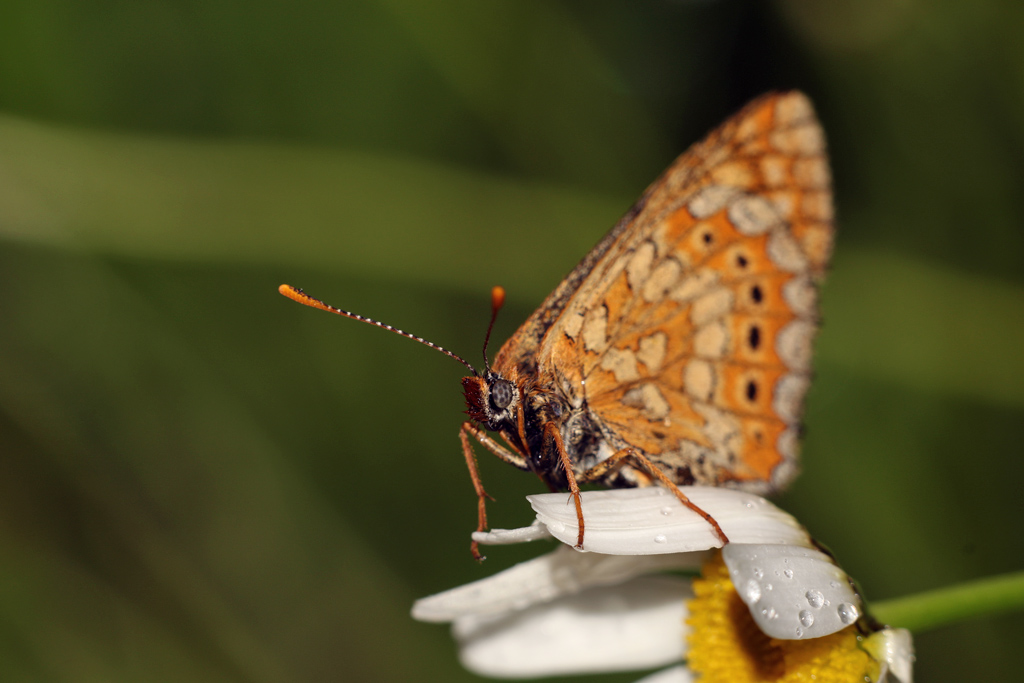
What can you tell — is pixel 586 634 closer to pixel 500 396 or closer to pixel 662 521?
pixel 662 521

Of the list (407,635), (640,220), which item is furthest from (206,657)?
(640,220)

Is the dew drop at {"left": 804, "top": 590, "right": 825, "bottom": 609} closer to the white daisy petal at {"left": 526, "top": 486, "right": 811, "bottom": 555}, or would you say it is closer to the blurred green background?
the white daisy petal at {"left": 526, "top": 486, "right": 811, "bottom": 555}

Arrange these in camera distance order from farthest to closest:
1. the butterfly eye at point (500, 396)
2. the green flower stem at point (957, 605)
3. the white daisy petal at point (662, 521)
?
the butterfly eye at point (500, 396) < the white daisy petal at point (662, 521) < the green flower stem at point (957, 605)

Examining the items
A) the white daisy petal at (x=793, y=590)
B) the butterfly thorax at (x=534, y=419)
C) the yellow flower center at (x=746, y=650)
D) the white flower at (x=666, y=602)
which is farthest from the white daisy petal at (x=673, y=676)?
the butterfly thorax at (x=534, y=419)

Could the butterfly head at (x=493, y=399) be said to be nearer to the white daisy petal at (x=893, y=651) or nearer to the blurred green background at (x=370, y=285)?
the white daisy petal at (x=893, y=651)

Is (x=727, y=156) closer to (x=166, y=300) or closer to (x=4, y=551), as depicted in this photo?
(x=166, y=300)

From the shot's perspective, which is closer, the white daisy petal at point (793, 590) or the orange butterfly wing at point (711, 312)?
the white daisy petal at point (793, 590)
